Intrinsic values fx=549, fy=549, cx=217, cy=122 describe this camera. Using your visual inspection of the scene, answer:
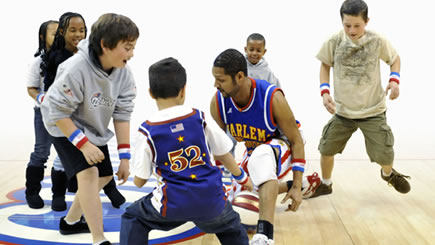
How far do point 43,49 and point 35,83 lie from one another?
0.65 ft

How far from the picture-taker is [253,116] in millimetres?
2654

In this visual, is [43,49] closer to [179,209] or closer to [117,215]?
[117,215]

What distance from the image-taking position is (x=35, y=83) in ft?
9.84

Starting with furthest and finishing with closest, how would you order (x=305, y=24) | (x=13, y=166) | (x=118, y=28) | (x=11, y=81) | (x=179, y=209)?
(x=11, y=81), (x=305, y=24), (x=13, y=166), (x=118, y=28), (x=179, y=209)

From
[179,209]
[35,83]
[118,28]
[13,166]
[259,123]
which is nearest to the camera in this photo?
[179,209]

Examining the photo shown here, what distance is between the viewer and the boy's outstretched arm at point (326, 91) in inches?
120

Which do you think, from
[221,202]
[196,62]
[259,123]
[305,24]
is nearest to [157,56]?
[196,62]

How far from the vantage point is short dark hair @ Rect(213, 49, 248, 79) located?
249 cm

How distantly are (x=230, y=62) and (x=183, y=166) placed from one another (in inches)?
28.6

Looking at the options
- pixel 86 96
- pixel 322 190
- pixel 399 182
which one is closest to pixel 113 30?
pixel 86 96

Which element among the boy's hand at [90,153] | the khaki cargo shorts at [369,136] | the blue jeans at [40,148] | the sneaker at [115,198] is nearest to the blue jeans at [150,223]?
the boy's hand at [90,153]

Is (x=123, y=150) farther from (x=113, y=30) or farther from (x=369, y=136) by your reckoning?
(x=369, y=136)

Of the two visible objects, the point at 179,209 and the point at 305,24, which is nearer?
the point at 179,209

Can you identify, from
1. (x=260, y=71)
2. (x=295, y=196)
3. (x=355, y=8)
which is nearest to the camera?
(x=295, y=196)
